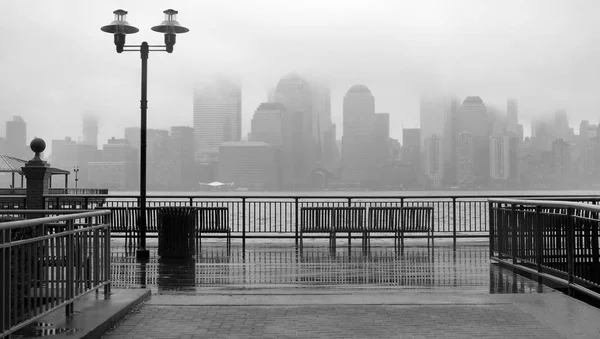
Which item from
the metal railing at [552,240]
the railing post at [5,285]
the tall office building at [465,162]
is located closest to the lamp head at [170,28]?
the metal railing at [552,240]

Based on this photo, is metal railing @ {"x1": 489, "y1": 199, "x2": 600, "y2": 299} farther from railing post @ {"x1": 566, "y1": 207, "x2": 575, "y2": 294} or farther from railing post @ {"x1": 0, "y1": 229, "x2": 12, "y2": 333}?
railing post @ {"x1": 0, "y1": 229, "x2": 12, "y2": 333}

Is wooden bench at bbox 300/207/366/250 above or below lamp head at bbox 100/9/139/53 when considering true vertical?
below

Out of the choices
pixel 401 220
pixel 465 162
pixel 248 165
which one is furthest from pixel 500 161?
pixel 401 220

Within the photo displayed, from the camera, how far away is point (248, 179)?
98.1 meters

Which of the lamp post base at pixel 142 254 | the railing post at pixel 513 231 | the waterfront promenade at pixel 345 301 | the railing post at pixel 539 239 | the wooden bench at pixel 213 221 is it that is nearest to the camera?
the waterfront promenade at pixel 345 301

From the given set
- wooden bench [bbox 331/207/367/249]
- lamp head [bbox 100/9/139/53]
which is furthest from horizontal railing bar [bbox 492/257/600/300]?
lamp head [bbox 100/9/139/53]

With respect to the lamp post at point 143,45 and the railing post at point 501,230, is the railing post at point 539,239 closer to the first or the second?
the railing post at point 501,230

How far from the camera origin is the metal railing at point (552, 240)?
27.3 feet

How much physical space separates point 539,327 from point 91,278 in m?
4.68

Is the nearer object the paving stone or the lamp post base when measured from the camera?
the paving stone

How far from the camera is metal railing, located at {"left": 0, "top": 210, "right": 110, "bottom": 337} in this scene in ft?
16.7

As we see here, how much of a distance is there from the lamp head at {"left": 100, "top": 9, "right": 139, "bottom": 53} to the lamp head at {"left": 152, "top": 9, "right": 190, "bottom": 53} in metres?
0.52

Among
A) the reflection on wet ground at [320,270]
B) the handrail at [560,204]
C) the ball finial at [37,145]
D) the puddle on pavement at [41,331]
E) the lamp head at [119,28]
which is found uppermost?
the lamp head at [119,28]

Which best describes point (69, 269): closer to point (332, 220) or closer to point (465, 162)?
point (332, 220)
